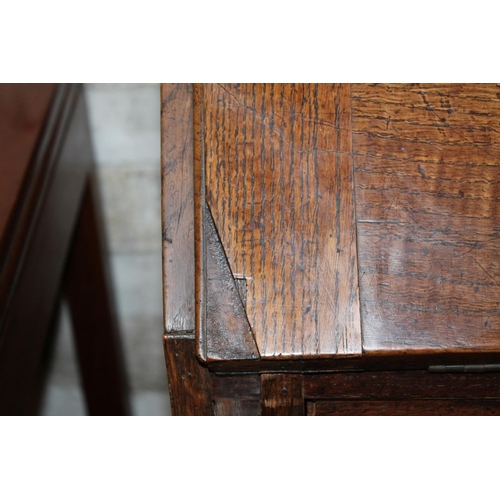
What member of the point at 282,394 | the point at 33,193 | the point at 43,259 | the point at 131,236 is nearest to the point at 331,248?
the point at 282,394

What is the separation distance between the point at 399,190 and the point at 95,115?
3.72ft

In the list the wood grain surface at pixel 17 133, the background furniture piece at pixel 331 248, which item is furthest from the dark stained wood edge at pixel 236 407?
the wood grain surface at pixel 17 133

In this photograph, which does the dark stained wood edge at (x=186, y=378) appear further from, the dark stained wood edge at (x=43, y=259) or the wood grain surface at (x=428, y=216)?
the dark stained wood edge at (x=43, y=259)

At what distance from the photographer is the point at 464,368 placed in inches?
29.0

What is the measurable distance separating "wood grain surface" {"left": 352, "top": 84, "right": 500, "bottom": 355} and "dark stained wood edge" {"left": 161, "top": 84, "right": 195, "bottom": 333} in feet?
0.62

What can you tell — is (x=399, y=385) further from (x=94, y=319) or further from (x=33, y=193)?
(x=94, y=319)

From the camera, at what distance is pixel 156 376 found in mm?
2033

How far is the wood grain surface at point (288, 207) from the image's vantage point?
69 centimetres

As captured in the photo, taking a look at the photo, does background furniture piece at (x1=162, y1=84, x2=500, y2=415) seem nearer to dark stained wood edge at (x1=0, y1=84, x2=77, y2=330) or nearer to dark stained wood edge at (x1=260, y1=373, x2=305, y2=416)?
dark stained wood edge at (x1=260, y1=373, x2=305, y2=416)

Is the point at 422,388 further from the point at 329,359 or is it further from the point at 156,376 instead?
the point at 156,376

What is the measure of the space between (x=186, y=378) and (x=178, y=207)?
0.19 metres

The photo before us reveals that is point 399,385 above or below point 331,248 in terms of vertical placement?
below

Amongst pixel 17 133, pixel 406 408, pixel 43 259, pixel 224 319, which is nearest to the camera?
pixel 224 319

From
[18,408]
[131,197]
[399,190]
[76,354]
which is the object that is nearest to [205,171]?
[399,190]
